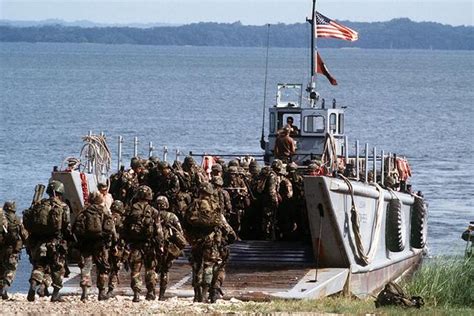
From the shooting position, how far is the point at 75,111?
287 ft

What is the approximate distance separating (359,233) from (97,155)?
482 cm

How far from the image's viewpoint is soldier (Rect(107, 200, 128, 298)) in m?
21.7

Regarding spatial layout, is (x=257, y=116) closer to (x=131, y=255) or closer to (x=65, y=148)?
(x=65, y=148)

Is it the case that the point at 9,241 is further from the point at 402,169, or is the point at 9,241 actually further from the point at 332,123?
the point at 402,169

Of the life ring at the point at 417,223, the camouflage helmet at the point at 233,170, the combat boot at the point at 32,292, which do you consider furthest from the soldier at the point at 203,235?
the life ring at the point at 417,223

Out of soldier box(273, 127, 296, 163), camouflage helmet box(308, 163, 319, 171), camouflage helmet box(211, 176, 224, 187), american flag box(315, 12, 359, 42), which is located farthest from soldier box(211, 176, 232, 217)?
american flag box(315, 12, 359, 42)

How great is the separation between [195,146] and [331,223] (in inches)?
1371

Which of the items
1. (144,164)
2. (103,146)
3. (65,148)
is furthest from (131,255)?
(65,148)

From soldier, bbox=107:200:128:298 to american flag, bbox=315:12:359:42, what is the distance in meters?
12.1

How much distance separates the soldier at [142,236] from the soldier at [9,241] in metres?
1.37

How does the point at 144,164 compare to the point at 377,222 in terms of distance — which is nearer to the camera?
the point at 144,164

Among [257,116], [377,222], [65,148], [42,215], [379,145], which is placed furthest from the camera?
[257,116]

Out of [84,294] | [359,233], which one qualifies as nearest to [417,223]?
[359,233]

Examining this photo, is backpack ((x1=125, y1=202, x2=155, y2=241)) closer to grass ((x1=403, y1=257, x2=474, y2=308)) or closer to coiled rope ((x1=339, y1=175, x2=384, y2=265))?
grass ((x1=403, y1=257, x2=474, y2=308))
